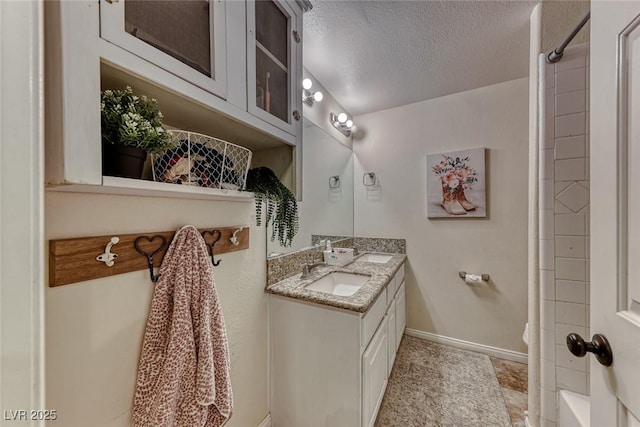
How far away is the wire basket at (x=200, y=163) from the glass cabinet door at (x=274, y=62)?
0.63 ft

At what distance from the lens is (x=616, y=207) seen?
0.52m

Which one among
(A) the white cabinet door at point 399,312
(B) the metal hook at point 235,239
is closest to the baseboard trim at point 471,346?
(A) the white cabinet door at point 399,312

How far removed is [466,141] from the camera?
213 cm

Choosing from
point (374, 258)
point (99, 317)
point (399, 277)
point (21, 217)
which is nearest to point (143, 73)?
point (21, 217)

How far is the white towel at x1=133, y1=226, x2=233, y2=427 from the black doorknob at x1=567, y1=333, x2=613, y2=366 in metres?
1.10

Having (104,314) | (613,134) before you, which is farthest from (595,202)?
(104,314)

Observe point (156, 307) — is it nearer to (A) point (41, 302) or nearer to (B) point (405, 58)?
(A) point (41, 302)

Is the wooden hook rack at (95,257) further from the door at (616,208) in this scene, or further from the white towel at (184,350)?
the door at (616,208)

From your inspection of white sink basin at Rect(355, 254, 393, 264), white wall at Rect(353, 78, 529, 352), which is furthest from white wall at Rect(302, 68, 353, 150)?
A: white sink basin at Rect(355, 254, 393, 264)

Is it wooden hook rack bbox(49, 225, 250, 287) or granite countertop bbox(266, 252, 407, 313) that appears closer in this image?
wooden hook rack bbox(49, 225, 250, 287)

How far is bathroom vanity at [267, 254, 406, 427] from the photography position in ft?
3.74

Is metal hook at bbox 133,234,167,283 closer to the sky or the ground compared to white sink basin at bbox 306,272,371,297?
closer to the sky

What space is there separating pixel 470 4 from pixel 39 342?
80.5 inches

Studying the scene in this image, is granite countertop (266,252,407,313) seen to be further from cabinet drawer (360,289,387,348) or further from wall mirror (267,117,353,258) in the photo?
wall mirror (267,117,353,258)
